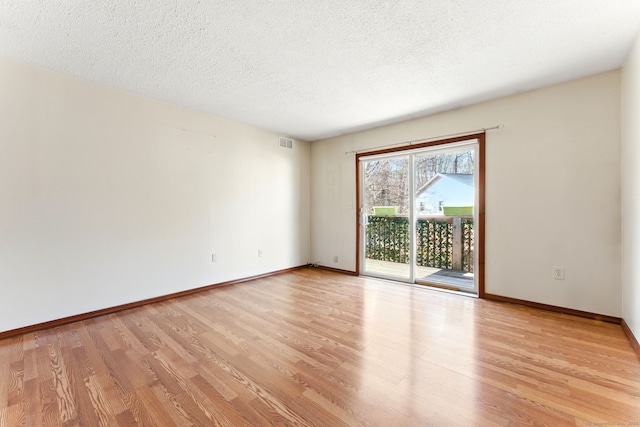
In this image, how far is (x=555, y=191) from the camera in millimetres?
2828

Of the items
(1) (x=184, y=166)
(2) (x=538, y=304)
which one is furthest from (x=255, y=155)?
(2) (x=538, y=304)

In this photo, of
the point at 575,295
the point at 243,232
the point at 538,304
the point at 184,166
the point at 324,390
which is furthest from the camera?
the point at 243,232

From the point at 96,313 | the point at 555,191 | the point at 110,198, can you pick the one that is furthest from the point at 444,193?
the point at 96,313

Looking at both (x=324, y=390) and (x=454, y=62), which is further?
(x=454, y=62)

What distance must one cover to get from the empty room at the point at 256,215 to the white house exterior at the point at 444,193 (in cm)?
3

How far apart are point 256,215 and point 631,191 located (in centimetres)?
422

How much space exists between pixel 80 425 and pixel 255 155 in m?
3.58

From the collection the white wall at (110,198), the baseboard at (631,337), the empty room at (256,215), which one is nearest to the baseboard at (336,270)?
the empty room at (256,215)

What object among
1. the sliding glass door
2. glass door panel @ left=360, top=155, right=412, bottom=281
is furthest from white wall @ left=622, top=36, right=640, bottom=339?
glass door panel @ left=360, top=155, right=412, bottom=281

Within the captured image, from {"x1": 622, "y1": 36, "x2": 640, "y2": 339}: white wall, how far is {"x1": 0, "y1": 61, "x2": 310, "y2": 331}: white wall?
A: 13.6 ft

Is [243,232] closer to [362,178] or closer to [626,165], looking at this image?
[362,178]

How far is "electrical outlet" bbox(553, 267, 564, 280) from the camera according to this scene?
9.17 feet

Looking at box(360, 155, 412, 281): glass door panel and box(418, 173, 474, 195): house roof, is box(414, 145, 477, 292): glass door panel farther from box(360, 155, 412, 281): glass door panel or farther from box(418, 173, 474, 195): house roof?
box(360, 155, 412, 281): glass door panel

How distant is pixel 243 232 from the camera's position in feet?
13.6
